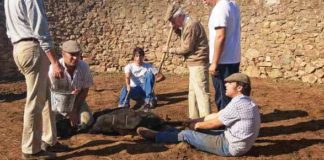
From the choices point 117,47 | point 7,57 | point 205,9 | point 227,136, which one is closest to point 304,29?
point 205,9

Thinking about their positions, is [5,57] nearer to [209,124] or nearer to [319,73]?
[319,73]

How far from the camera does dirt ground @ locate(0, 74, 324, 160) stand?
5109mm

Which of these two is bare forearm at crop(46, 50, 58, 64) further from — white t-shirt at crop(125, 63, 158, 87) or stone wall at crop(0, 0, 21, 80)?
stone wall at crop(0, 0, 21, 80)

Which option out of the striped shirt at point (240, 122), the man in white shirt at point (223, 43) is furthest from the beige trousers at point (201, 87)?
the striped shirt at point (240, 122)

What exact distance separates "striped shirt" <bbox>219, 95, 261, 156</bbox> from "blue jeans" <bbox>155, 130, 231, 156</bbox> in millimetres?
98

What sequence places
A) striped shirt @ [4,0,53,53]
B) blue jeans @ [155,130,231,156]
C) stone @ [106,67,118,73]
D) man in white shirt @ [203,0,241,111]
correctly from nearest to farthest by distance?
Result: 1. striped shirt @ [4,0,53,53]
2. blue jeans @ [155,130,231,156]
3. man in white shirt @ [203,0,241,111]
4. stone @ [106,67,118,73]

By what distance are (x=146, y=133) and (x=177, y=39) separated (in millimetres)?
6609

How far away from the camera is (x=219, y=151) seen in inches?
195

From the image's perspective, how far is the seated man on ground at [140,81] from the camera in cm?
761

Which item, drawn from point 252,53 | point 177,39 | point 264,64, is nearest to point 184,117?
point 264,64

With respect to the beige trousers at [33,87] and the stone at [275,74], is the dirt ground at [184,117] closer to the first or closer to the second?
the stone at [275,74]

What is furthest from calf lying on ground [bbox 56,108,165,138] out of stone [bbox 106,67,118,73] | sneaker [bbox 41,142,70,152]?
stone [bbox 106,67,118,73]

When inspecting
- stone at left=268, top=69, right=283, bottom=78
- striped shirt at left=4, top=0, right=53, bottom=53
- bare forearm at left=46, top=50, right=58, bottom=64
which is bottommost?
stone at left=268, top=69, right=283, bottom=78

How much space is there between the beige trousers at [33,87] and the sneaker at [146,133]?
1142mm
